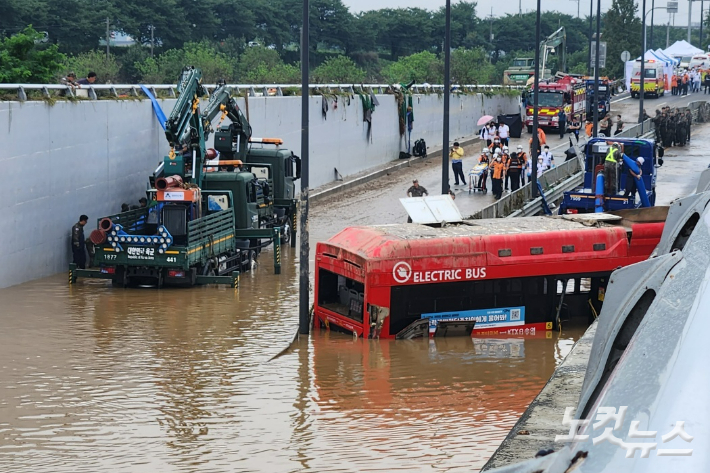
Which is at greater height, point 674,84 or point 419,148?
point 674,84

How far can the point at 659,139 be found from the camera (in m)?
55.0

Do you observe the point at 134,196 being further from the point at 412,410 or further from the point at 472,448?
the point at 472,448

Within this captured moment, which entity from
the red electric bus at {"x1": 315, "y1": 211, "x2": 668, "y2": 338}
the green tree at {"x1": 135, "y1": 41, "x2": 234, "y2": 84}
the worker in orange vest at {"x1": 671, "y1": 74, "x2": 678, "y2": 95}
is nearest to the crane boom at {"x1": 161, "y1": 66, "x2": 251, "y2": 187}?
the red electric bus at {"x1": 315, "y1": 211, "x2": 668, "y2": 338}

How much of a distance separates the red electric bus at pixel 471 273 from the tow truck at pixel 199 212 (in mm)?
4414

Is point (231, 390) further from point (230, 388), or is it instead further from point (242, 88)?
point (242, 88)

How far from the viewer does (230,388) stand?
621 inches

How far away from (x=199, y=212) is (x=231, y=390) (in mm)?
8776

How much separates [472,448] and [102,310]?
10.5 meters

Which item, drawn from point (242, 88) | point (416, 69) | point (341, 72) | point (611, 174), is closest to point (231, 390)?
point (611, 174)

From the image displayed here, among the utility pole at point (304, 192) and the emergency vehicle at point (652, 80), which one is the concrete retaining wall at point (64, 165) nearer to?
the utility pole at point (304, 192)

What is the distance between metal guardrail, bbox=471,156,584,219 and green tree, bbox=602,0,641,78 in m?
70.6

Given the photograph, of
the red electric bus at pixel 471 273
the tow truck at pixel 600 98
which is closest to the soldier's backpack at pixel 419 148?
the tow truck at pixel 600 98

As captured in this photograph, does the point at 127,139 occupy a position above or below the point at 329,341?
above

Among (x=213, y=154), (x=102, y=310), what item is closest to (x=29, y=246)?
(x=102, y=310)
